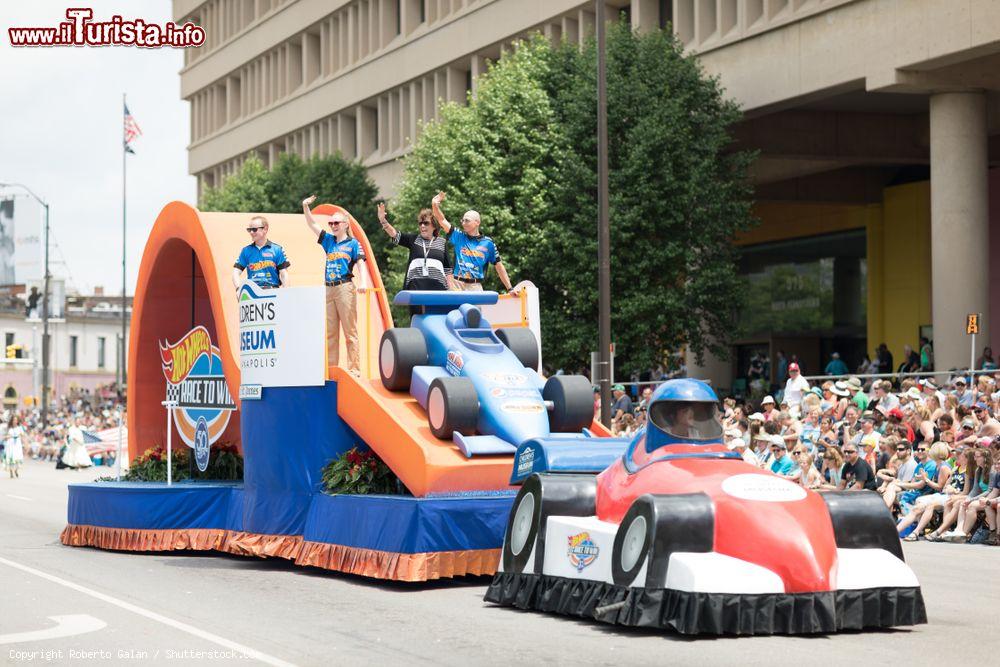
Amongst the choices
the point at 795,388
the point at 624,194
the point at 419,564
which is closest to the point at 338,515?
the point at 419,564

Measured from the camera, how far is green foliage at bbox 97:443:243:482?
803 inches

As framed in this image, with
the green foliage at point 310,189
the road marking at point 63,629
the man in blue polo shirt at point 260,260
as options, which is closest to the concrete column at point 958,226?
the man in blue polo shirt at point 260,260

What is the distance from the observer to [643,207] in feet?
120

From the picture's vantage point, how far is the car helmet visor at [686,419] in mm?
12320

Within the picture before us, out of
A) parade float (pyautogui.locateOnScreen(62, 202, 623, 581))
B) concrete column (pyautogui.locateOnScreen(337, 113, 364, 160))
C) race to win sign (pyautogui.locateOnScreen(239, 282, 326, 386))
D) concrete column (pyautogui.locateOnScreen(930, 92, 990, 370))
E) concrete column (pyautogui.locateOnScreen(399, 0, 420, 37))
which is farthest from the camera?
concrete column (pyautogui.locateOnScreen(337, 113, 364, 160))

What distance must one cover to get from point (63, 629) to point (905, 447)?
1366 centimetres

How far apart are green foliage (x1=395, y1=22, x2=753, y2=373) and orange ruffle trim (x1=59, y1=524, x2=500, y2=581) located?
18.8m

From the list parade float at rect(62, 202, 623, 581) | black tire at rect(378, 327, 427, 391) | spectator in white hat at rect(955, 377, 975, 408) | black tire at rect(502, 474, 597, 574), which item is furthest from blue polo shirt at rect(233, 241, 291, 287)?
spectator in white hat at rect(955, 377, 975, 408)

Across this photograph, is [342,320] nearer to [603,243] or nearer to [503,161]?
[603,243]

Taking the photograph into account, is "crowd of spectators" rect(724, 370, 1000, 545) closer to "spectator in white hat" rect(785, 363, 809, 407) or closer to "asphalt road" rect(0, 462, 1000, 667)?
"spectator in white hat" rect(785, 363, 809, 407)

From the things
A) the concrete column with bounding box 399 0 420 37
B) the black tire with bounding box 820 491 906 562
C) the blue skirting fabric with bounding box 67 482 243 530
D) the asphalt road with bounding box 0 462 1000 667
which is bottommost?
the asphalt road with bounding box 0 462 1000 667

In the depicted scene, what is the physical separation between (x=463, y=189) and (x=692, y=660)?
30.7 meters

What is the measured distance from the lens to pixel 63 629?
476 inches

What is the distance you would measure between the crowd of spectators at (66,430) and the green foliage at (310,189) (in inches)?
372
